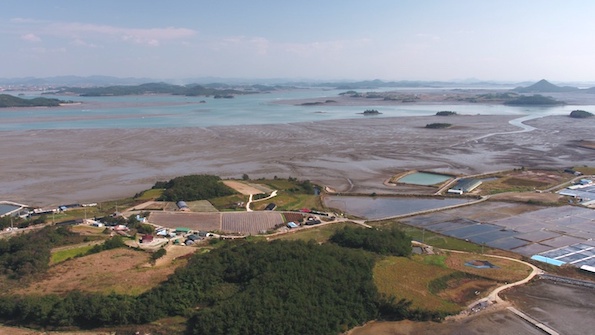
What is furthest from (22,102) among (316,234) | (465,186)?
Answer: (316,234)

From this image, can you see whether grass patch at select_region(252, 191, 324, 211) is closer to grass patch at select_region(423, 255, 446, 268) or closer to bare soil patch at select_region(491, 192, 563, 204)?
grass patch at select_region(423, 255, 446, 268)

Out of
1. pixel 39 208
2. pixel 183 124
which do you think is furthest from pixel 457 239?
pixel 183 124

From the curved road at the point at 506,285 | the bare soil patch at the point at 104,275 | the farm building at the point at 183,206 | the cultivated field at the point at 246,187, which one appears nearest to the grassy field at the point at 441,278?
the curved road at the point at 506,285

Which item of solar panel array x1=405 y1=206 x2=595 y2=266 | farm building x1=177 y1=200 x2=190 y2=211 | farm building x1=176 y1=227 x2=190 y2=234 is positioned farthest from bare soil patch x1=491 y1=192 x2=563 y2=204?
farm building x1=176 y1=227 x2=190 y2=234

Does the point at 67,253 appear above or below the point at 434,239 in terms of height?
above

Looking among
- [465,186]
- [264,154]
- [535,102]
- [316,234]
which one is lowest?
[316,234]

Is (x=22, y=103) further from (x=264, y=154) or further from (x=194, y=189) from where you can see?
(x=194, y=189)

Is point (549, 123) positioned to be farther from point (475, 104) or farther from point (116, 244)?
point (116, 244)
